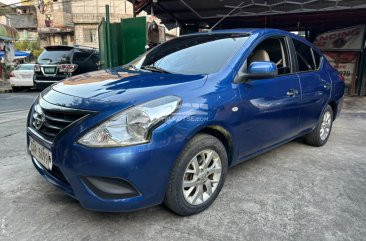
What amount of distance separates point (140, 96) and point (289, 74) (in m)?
2.03

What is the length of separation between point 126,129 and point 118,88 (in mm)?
458

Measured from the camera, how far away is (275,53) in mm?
3562

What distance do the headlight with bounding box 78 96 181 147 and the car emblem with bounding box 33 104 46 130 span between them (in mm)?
572

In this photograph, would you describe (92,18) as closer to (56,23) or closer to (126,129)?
(56,23)

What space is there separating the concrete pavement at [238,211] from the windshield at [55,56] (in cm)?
659

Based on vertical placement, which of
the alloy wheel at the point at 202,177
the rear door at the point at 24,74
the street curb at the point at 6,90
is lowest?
the street curb at the point at 6,90

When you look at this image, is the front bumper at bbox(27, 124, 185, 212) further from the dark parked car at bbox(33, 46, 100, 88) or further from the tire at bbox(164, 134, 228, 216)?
the dark parked car at bbox(33, 46, 100, 88)

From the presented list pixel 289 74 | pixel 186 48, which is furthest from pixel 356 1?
pixel 186 48

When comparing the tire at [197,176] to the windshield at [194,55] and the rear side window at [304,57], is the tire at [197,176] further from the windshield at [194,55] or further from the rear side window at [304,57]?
the rear side window at [304,57]

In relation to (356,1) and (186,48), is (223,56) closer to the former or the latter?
(186,48)

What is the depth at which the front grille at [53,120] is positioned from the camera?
2213mm

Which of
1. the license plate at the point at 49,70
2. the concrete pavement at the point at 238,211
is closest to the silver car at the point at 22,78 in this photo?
the license plate at the point at 49,70

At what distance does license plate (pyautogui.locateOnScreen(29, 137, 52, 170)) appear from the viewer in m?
2.30

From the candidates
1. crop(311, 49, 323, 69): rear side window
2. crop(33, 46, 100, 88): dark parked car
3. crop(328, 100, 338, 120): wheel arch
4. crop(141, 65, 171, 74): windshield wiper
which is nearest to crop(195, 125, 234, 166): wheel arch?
crop(141, 65, 171, 74): windshield wiper
